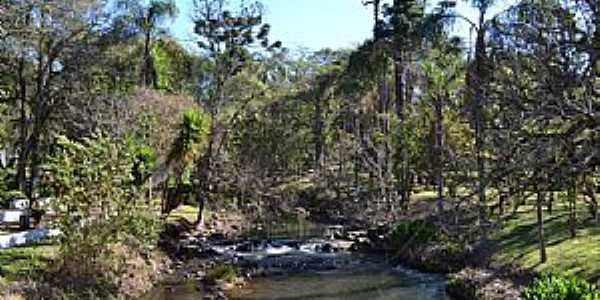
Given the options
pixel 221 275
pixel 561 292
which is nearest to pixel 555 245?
pixel 221 275

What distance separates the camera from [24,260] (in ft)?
77.2

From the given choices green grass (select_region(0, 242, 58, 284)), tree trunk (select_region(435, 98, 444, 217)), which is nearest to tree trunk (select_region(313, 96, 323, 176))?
tree trunk (select_region(435, 98, 444, 217))

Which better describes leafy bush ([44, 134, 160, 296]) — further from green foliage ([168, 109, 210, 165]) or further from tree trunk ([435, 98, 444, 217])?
tree trunk ([435, 98, 444, 217])

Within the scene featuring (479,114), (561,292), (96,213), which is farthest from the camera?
(96,213)

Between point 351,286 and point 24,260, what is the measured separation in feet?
36.2

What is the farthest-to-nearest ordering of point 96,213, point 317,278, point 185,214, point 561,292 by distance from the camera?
1. point 185,214
2. point 317,278
3. point 96,213
4. point 561,292

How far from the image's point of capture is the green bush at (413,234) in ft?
106

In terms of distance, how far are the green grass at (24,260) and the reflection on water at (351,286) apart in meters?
6.20

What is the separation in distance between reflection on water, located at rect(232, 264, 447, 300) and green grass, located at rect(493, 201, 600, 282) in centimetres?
275

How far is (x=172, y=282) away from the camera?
27.9 m

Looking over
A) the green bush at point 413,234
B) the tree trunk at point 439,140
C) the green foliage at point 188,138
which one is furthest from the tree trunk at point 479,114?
the green foliage at point 188,138

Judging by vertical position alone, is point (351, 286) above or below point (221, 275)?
below

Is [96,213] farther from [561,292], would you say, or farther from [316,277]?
[561,292]

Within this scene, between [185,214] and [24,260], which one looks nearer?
[24,260]
